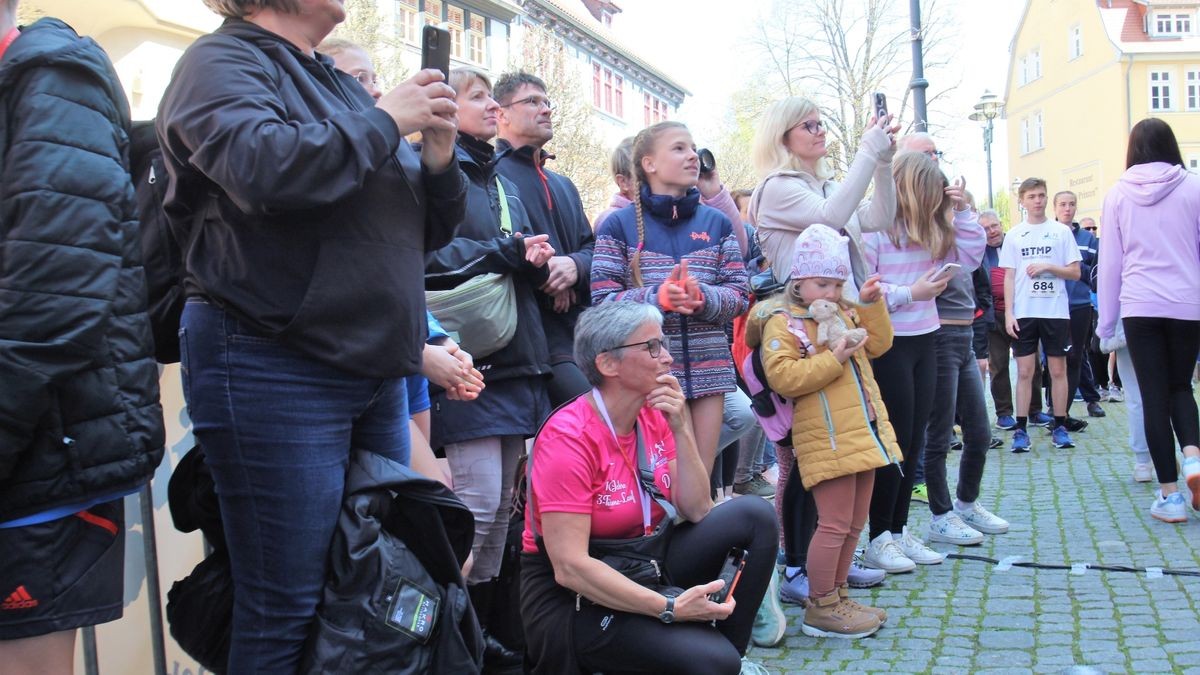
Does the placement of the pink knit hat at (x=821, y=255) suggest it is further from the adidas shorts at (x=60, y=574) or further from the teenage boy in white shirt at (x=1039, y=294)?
the teenage boy in white shirt at (x=1039, y=294)

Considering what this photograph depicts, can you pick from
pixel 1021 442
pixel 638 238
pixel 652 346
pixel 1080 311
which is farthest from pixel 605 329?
pixel 1080 311

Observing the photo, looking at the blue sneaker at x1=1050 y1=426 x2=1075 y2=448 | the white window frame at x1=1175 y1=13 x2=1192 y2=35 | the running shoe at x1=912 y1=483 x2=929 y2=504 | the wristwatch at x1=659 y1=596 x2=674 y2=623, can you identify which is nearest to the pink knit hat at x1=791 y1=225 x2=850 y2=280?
the wristwatch at x1=659 y1=596 x2=674 y2=623

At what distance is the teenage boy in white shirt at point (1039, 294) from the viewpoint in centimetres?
945

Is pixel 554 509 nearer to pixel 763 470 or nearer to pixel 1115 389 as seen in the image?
pixel 763 470

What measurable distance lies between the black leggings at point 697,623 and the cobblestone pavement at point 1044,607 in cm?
90

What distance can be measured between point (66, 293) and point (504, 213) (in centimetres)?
225

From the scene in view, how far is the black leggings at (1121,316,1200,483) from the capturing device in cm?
622

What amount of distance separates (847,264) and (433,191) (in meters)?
2.63

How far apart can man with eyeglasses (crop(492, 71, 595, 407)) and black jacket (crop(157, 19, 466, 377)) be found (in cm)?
189

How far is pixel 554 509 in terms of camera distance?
3.27 meters

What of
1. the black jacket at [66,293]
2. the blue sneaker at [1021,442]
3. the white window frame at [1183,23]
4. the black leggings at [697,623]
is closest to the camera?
the black jacket at [66,293]

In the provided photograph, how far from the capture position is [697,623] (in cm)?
333

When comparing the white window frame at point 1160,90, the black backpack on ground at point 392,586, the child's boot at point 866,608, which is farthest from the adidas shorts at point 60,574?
the white window frame at point 1160,90

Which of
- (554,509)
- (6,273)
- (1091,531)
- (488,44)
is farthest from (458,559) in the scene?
(488,44)
